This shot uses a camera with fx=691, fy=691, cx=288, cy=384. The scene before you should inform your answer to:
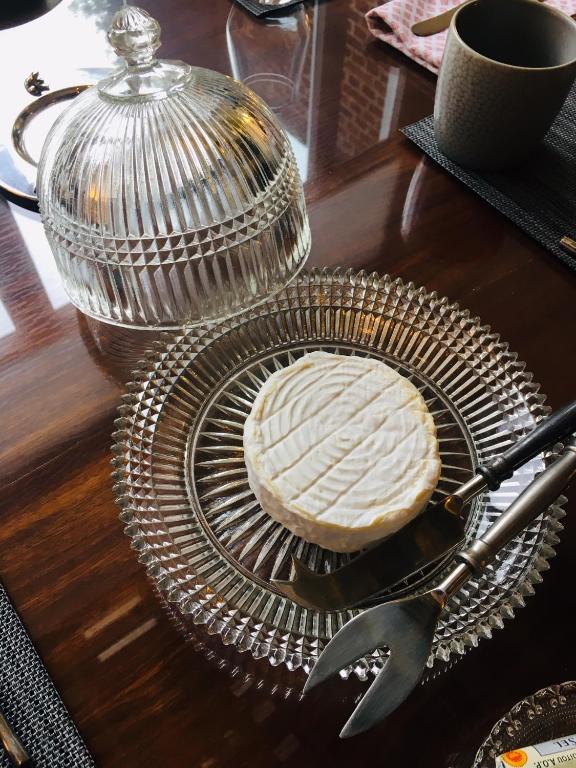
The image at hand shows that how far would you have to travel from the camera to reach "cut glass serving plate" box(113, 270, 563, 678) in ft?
1.34

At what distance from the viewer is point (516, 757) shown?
0.38 meters

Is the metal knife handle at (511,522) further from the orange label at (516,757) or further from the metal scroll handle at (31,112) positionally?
the metal scroll handle at (31,112)

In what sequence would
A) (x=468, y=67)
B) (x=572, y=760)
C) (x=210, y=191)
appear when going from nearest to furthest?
(x=572, y=760) < (x=210, y=191) < (x=468, y=67)

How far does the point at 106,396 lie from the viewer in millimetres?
563

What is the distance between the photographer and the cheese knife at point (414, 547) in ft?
1.39

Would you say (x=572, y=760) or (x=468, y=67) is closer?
(x=572, y=760)

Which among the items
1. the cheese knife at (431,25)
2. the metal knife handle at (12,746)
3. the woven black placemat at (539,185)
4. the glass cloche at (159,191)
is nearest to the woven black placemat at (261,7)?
the cheese knife at (431,25)

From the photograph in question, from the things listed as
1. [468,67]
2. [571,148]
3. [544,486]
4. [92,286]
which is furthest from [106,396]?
[571,148]

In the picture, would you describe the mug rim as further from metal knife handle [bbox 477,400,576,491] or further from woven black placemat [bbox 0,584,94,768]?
woven black placemat [bbox 0,584,94,768]

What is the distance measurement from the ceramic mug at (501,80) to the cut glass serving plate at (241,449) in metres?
0.20

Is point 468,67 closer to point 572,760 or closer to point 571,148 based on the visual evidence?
point 571,148

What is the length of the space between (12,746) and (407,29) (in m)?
0.86

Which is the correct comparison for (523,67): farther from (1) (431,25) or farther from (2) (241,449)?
(2) (241,449)

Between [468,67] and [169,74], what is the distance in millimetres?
292
